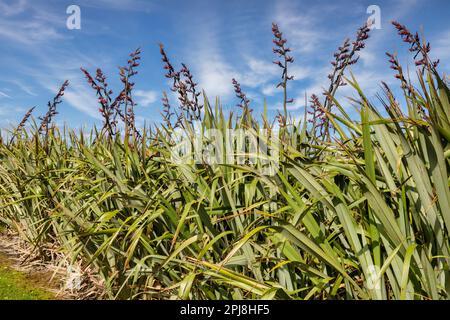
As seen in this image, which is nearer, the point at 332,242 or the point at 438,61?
the point at 332,242

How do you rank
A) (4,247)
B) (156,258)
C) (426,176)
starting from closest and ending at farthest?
(426,176) < (156,258) < (4,247)

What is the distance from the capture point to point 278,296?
172 cm

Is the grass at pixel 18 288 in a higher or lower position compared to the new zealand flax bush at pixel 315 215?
lower

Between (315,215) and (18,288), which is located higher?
(315,215)

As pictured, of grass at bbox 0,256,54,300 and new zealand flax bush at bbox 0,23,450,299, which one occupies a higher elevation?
new zealand flax bush at bbox 0,23,450,299

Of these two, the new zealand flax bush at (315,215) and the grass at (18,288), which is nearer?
the new zealand flax bush at (315,215)

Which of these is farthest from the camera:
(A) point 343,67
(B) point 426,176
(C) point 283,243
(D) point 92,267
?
(D) point 92,267

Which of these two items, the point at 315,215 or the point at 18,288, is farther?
the point at 18,288

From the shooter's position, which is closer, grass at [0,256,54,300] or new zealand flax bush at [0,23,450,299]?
new zealand flax bush at [0,23,450,299]

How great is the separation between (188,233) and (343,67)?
5.56ft

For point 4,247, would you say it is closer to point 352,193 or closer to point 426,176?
point 352,193
